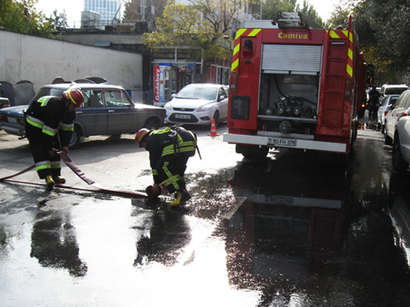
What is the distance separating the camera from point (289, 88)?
9766 millimetres

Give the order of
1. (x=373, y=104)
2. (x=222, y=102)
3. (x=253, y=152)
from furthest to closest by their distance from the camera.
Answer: (x=373, y=104), (x=222, y=102), (x=253, y=152)

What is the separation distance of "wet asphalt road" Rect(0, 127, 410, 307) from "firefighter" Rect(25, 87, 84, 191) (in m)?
0.47

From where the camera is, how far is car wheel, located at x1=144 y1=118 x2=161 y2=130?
13.3 metres

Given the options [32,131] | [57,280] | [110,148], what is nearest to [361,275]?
[57,280]

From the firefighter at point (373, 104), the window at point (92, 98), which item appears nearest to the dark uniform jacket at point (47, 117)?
the window at point (92, 98)

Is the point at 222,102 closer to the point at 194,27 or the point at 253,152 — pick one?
the point at 253,152

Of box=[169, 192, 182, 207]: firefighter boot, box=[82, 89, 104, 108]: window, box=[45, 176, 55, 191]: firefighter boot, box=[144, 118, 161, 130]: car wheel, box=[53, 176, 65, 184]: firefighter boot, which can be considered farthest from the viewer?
box=[144, 118, 161, 130]: car wheel

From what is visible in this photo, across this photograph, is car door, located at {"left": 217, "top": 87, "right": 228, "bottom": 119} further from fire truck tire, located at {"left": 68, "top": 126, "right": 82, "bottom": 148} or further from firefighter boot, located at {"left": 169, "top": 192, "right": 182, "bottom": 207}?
firefighter boot, located at {"left": 169, "top": 192, "right": 182, "bottom": 207}

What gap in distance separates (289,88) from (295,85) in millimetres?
139

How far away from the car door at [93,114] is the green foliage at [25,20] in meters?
25.3

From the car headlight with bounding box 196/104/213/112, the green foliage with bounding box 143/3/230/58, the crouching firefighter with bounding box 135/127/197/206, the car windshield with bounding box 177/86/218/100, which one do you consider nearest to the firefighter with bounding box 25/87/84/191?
the crouching firefighter with bounding box 135/127/197/206

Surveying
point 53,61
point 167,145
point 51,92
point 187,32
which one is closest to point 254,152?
point 167,145

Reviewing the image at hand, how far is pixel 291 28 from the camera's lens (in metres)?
8.76

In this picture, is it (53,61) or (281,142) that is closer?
(281,142)
